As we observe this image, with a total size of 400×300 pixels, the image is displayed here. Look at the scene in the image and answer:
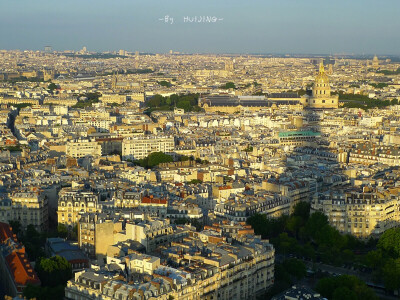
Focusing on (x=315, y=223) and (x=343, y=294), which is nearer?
(x=343, y=294)

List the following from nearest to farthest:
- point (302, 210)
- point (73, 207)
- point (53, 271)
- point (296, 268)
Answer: point (53, 271)
point (296, 268)
point (73, 207)
point (302, 210)

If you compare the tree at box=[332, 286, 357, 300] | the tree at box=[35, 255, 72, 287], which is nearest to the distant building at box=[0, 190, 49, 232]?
the tree at box=[35, 255, 72, 287]

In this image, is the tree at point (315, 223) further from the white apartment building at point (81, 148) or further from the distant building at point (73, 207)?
the white apartment building at point (81, 148)

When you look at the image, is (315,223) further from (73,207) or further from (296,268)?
(73,207)

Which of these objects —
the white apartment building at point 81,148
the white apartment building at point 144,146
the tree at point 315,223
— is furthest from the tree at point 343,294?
the white apartment building at point 81,148

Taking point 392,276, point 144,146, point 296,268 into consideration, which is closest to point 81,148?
point 144,146

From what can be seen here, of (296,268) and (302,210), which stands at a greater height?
(302,210)
